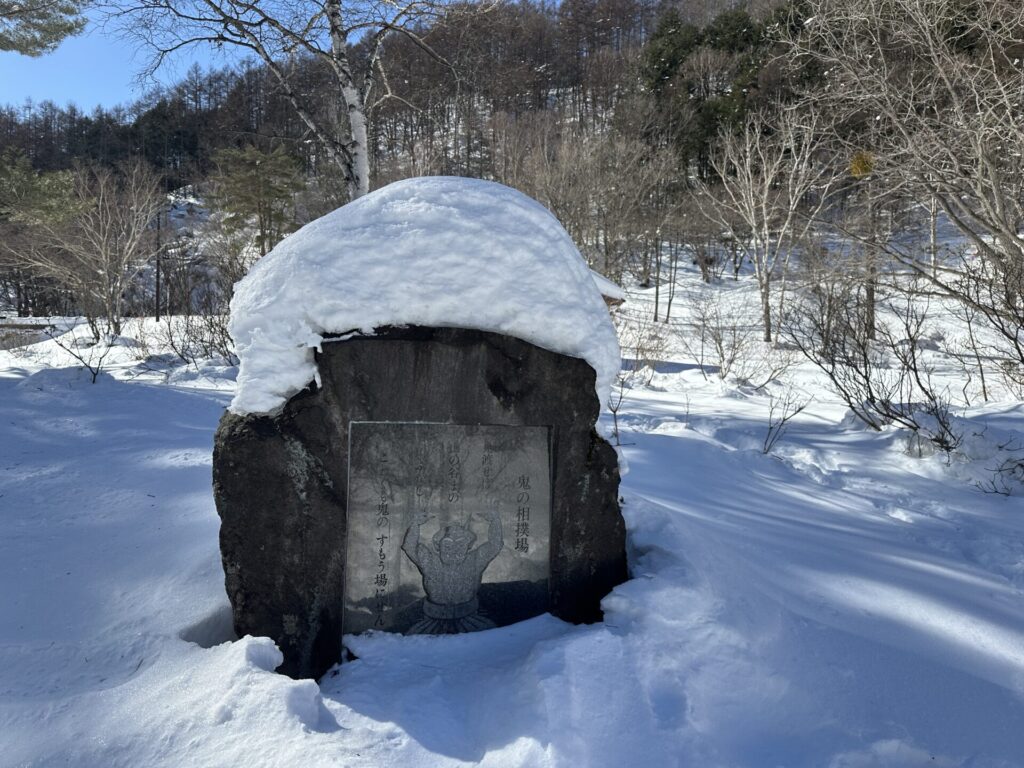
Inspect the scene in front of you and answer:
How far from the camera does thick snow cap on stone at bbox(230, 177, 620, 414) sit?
7.34 ft

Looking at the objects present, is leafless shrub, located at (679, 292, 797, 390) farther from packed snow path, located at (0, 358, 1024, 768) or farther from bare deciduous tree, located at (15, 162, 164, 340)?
bare deciduous tree, located at (15, 162, 164, 340)

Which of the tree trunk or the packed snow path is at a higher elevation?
the tree trunk

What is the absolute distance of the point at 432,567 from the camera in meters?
2.41

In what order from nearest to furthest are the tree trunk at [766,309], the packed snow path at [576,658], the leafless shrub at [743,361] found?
the packed snow path at [576,658]
the leafless shrub at [743,361]
the tree trunk at [766,309]

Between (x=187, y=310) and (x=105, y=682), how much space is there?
9.99 m

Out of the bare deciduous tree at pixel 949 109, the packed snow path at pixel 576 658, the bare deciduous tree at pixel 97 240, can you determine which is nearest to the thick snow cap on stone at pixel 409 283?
the packed snow path at pixel 576 658

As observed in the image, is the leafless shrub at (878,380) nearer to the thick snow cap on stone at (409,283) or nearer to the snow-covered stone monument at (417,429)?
the snow-covered stone monument at (417,429)

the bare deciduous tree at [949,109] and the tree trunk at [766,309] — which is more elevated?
the bare deciduous tree at [949,109]

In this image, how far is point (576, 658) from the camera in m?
1.95

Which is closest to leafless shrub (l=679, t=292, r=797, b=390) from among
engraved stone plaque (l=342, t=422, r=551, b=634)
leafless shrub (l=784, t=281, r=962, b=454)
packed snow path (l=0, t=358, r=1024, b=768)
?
leafless shrub (l=784, t=281, r=962, b=454)

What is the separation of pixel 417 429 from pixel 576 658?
1010 mm

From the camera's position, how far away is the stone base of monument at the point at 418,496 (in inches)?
88.3

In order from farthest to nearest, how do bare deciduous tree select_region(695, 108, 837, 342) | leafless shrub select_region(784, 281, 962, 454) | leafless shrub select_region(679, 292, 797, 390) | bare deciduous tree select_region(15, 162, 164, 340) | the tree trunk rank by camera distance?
bare deciduous tree select_region(15, 162, 164, 340), the tree trunk, bare deciduous tree select_region(695, 108, 837, 342), leafless shrub select_region(679, 292, 797, 390), leafless shrub select_region(784, 281, 962, 454)

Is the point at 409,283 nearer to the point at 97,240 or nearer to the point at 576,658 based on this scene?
the point at 576,658
